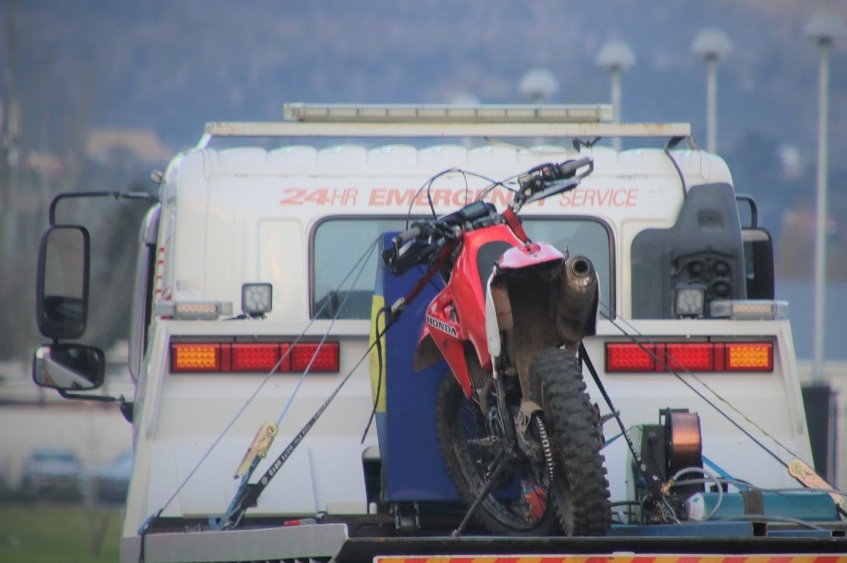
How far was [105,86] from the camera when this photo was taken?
4962 cm

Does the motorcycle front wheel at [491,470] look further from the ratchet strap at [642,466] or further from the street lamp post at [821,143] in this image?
the street lamp post at [821,143]

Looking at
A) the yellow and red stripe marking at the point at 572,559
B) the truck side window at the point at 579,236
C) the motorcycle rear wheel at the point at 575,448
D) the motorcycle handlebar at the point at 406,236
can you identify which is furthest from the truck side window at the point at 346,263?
the yellow and red stripe marking at the point at 572,559

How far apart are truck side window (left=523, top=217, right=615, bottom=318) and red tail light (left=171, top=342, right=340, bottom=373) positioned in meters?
1.53

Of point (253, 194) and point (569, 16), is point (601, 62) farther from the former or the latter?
point (569, 16)

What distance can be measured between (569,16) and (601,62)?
134 meters

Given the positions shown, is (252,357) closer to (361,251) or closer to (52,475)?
(361,251)

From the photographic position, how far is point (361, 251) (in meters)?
7.16

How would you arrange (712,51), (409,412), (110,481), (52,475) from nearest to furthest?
(409,412), (712,51), (52,475), (110,481)

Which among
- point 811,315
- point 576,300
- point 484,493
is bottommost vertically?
point 484,493

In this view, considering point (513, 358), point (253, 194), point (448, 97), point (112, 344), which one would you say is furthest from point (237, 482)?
point (448, 97)

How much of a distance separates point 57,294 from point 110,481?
19.5m

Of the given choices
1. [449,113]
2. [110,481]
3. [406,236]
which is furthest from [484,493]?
[110,481]

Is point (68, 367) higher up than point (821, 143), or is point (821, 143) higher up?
point (821, 143)

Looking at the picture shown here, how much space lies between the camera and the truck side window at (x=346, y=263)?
7031 millimetres
